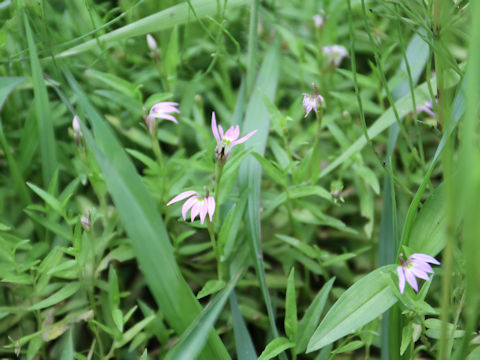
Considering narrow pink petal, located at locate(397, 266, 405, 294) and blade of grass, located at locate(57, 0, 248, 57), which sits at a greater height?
blade of grass, located at locate(57, 0, 248, 57)

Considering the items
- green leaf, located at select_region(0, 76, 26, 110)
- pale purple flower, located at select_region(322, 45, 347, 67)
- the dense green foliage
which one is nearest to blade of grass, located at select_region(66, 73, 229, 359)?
the dense green foliage

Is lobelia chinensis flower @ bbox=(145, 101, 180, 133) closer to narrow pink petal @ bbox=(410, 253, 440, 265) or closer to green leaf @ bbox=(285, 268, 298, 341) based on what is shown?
green leaf @ bbox=(285, 268, 298, 341)

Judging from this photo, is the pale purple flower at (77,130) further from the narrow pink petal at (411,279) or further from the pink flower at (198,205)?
the narrow pink petal at (411,279)

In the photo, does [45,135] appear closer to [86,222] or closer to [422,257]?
[86,222]

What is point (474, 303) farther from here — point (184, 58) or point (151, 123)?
point (184, 58)

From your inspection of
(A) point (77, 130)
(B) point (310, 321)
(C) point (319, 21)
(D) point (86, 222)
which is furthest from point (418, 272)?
(C) point (319, 21)

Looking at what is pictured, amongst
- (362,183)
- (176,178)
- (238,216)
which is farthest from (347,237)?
(176,178)

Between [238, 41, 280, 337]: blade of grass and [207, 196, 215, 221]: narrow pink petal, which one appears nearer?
[207, 196, 215, 221]: narrow pink petal
